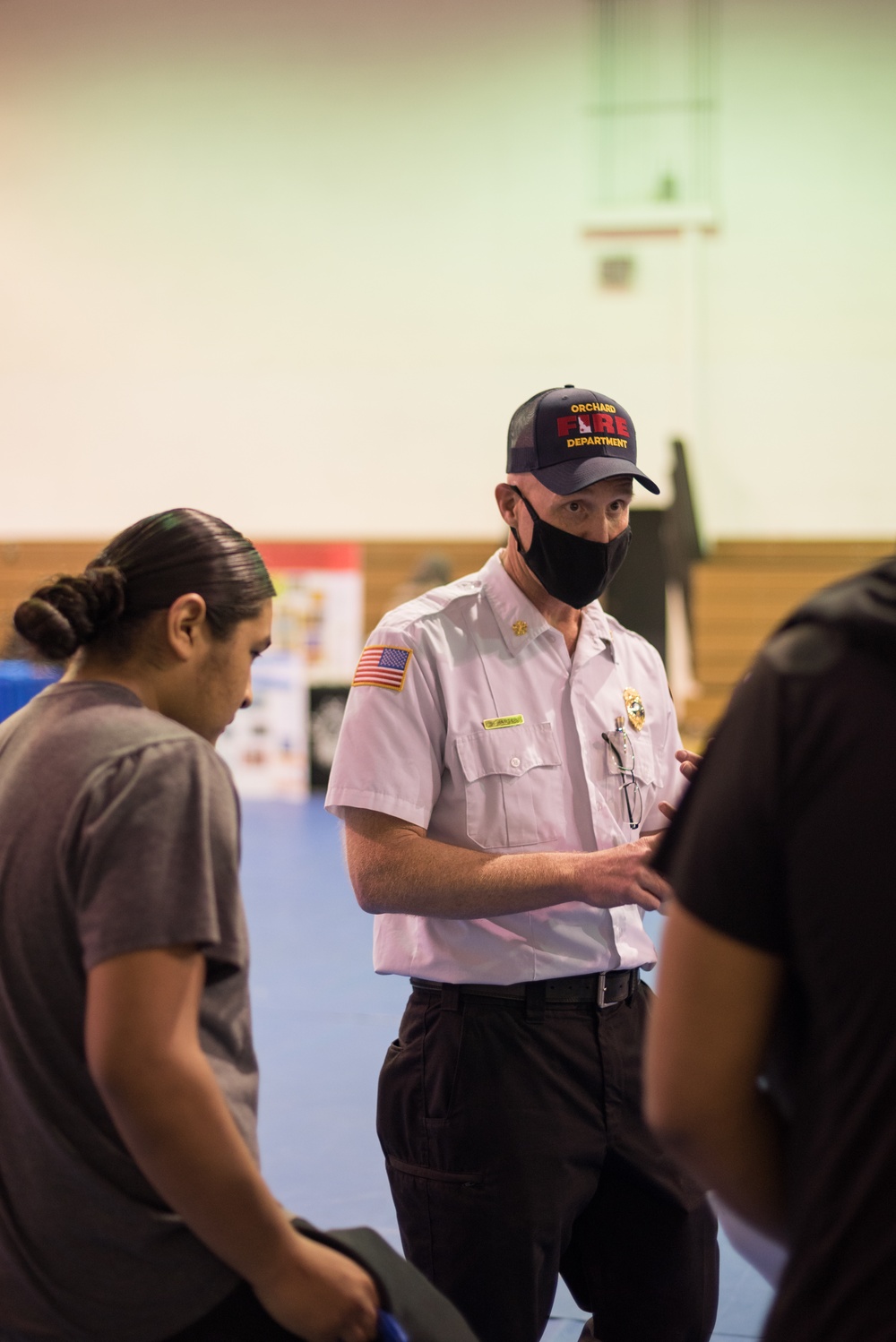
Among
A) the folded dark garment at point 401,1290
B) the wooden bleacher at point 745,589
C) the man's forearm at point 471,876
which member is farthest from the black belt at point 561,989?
the wooden bleacher at point 745,589

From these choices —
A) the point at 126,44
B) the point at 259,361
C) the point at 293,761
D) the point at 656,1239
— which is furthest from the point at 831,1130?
the point at 126,44

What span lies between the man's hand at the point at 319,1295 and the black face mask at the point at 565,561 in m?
1.23

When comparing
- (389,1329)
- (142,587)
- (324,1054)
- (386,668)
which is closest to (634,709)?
(386,668)

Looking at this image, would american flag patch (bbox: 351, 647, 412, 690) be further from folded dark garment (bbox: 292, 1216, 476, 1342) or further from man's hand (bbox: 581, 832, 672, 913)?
folded dark garment (bbox: 292, 1216, 476, 1342)

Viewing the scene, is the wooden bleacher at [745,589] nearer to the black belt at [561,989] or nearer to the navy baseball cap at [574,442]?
the navy baseball cap at [574,442]

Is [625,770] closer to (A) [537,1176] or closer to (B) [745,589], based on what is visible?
(A) [537,1176]

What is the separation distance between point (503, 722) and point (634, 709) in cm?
30

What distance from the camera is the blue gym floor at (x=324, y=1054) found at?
131 inches

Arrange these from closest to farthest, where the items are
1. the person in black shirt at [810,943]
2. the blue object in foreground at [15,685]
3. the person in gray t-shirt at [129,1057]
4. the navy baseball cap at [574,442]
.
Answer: the person in black shirt at [810,943] < the person in gray t-shirt at [129,1057] < the navy baseball cap at [574,442] < the blue object in foreground at [15,685]

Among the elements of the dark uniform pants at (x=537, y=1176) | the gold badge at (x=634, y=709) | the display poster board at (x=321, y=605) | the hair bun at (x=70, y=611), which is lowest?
the display poster board at (x=321, y=605)

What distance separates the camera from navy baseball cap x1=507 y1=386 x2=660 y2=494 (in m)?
2.17

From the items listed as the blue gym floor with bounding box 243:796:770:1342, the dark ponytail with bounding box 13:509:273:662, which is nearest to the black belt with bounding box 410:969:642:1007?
the dark ponytail with bounding box 13:509:273:662

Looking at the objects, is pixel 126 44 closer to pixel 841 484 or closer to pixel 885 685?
pixel 841 484

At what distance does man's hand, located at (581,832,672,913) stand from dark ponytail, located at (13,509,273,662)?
69 cm
